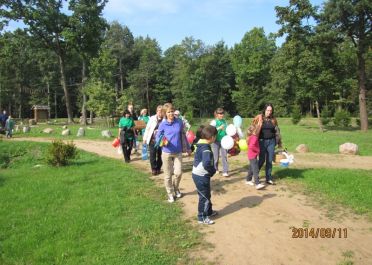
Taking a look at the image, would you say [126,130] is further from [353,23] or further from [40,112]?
[40,112]

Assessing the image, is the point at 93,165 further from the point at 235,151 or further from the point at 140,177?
the point at 235,151

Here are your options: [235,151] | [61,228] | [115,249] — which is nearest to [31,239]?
[61,228]

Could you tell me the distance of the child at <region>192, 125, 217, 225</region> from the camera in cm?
Answer: 621

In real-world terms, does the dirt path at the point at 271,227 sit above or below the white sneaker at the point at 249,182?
below

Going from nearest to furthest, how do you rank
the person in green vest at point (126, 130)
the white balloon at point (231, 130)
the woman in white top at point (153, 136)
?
the white balloon at point (231, 130)
the woman in white top at point (153, 136)
the person in green vest at point (126, 130)

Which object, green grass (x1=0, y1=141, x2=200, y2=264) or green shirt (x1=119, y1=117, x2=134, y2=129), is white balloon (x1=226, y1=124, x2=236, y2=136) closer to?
green grass (x1=0, y1=141, x2=200, y2=264)

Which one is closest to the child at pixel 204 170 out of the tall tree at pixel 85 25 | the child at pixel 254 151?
the child at pixel 254 151

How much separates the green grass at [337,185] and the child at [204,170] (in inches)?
108

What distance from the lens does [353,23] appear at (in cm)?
2873

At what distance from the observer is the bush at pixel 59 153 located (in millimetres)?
12406

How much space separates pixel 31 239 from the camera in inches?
237

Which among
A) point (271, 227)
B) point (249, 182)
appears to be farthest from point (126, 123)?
point (271, 227)

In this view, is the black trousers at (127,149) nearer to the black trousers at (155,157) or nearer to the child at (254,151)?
the black trousers at (155,157)

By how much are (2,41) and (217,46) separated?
3474 cm
